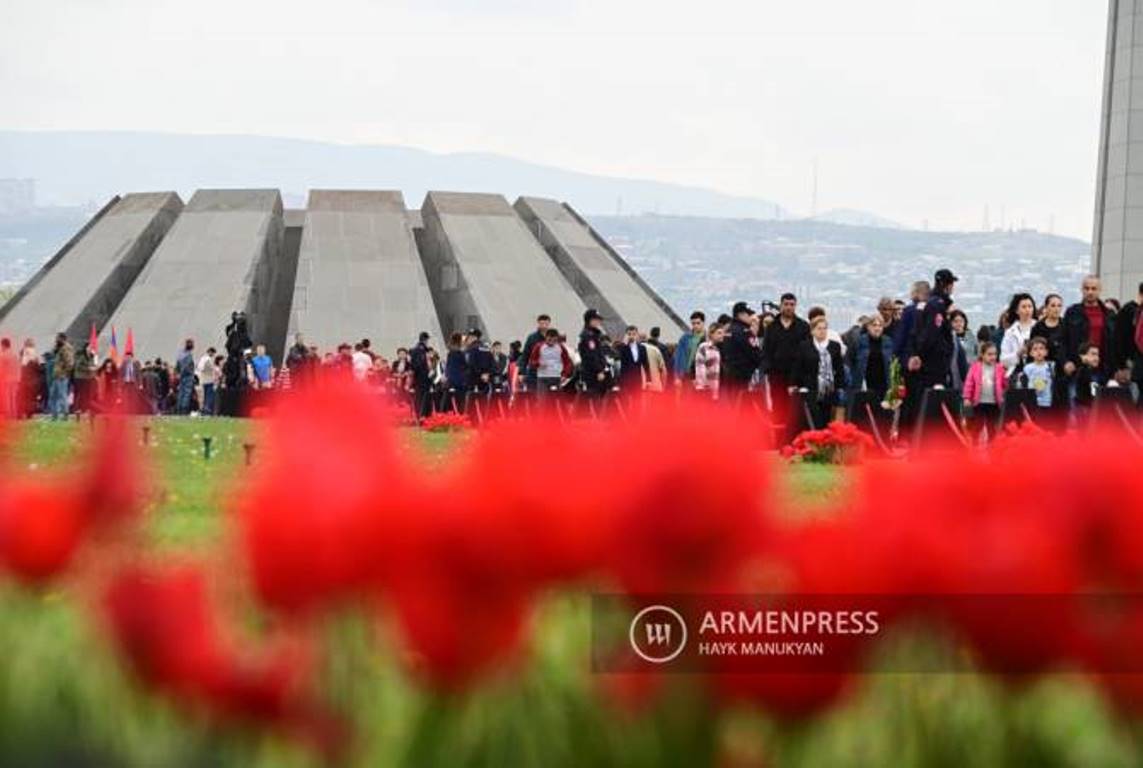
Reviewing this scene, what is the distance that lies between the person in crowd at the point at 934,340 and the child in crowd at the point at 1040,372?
79cm

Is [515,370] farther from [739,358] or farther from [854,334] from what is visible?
[739,358]

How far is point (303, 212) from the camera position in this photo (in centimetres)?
5322

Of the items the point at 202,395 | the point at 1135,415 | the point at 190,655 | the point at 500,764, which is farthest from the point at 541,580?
the point at 202,395

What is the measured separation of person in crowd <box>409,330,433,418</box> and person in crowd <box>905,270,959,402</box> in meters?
13.6

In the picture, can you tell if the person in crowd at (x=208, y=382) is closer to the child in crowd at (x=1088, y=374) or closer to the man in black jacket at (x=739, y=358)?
the man in black jacket at (x=739, y=358)

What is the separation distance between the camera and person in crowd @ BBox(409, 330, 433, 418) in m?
29.2

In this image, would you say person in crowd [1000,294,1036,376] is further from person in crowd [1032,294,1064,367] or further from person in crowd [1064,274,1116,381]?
person in crowd [1064,274,1116,381]

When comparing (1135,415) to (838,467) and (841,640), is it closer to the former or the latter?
(838,467)

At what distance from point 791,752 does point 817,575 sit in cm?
14

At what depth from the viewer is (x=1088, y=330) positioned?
1585 cm

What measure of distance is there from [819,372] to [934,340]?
1.87 metres

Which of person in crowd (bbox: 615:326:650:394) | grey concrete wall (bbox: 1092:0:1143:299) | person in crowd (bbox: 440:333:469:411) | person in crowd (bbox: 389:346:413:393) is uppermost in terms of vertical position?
grey concrete wall (bbox: 1092:0:1143:299)

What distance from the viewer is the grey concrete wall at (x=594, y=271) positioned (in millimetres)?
45625

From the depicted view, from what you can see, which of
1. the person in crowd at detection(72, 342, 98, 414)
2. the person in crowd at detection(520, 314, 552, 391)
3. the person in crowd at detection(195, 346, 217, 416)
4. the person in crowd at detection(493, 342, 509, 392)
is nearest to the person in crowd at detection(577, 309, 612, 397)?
the person in crowd at detection(520, 314, 552, 391)
